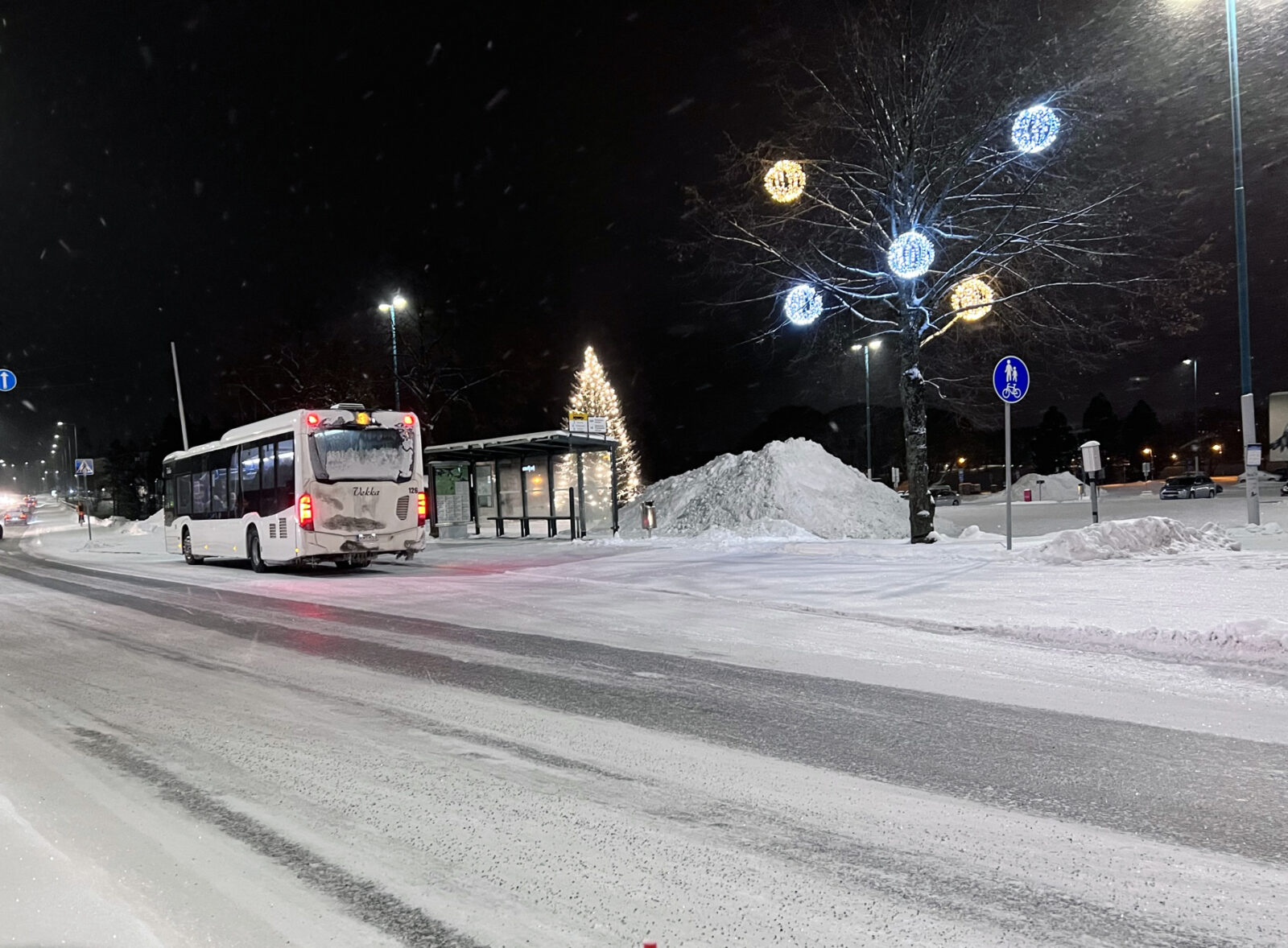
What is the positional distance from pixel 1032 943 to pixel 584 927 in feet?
4.81

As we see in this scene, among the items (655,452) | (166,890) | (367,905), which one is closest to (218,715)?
(166,890)

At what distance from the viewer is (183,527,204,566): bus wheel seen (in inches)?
883

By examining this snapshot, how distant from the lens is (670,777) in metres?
4.49

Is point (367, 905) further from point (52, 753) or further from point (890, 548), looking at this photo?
point (890, 548)

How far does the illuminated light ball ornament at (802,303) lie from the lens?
58.0 feet

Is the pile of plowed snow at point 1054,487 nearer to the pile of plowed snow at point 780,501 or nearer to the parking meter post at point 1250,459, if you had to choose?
the pile of plowed snow at point 780,501

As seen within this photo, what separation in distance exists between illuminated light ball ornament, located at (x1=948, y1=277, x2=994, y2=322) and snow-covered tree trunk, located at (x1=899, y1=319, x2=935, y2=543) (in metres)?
0.99

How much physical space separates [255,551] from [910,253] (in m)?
14.9

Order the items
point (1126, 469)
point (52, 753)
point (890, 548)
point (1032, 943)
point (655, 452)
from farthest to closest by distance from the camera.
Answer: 1. point (1126, 469)
2. point (655, 452)
3. point (890, 548)
4. point (52, 753)
5. point (1032, 943)

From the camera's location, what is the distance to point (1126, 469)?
4131 inches

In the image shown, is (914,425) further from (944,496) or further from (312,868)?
(944,496)

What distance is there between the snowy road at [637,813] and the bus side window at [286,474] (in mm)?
9834

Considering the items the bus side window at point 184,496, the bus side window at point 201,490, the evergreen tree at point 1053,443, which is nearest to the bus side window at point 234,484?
the bus side window at point 201,490

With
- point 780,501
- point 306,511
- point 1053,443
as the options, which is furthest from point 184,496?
point 1053,443
